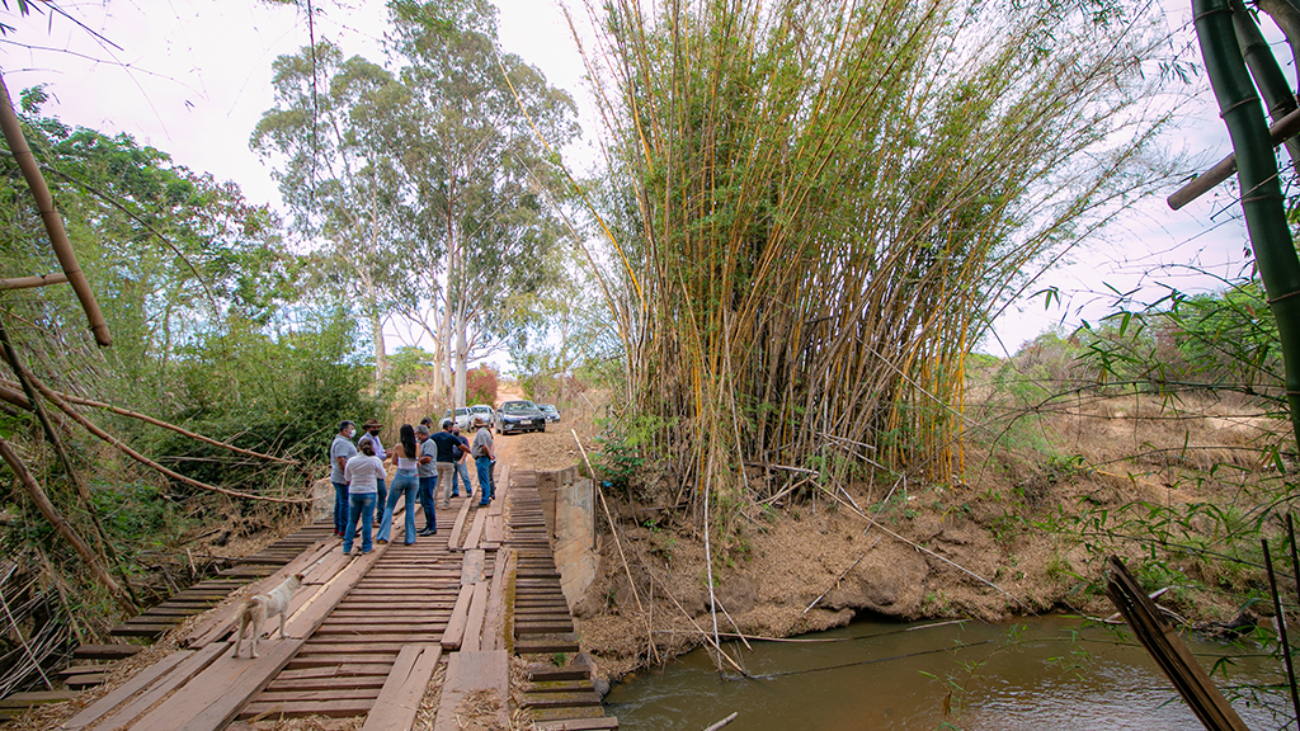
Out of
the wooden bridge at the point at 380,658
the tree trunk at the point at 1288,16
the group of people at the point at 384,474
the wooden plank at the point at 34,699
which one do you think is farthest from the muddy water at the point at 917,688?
the tree trunk at the point at 1288,16

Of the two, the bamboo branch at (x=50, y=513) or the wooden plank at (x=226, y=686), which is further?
the wooden plank at (x=226, y=686)

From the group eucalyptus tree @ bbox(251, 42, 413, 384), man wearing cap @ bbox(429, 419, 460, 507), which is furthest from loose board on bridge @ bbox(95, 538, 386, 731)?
eucalyptus tree @ bbox(251, 42, 413, 384)

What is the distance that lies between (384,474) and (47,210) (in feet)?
11.8

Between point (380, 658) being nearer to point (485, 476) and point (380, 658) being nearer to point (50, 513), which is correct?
point (50, 513)

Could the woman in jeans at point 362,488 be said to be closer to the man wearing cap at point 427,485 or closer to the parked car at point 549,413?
the man wearing cap at point 427,485

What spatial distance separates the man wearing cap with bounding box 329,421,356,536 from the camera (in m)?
4.54

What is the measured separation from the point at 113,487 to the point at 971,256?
7105mm

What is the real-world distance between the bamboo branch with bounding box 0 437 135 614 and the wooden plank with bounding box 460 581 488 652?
157 cm

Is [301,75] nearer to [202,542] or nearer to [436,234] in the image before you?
[436,234]

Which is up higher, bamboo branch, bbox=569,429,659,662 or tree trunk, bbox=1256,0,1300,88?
tree trunk, bbox=1256,0,1300,88

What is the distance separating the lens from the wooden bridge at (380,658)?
2125mm

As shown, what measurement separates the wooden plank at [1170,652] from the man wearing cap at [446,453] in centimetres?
537

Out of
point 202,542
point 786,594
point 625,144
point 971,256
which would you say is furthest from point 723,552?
point 202,542

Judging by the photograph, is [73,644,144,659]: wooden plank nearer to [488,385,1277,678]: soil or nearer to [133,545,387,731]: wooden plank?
[133,545,387,731]: wooden plank
